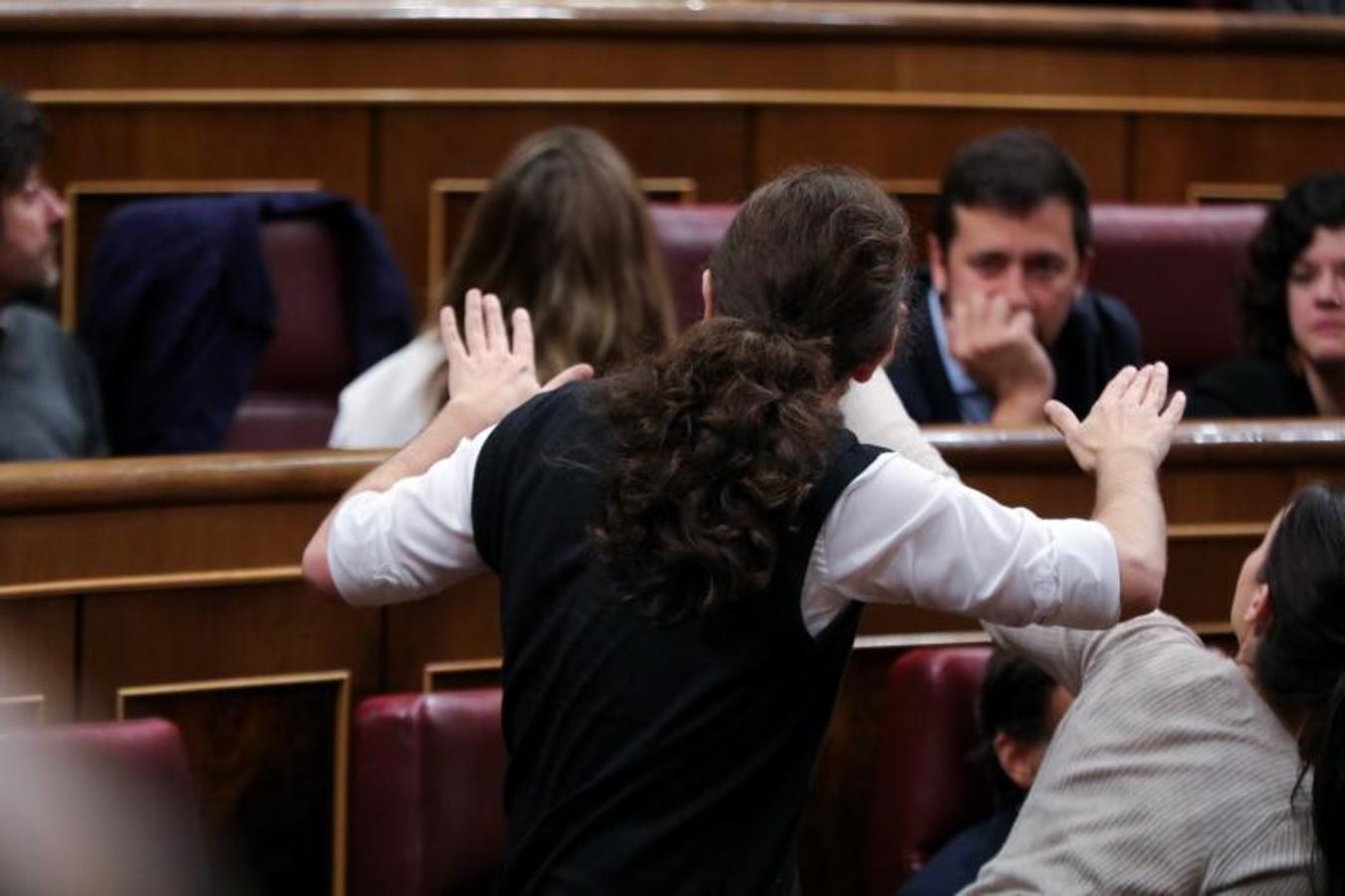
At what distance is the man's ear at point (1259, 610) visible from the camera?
870 mm

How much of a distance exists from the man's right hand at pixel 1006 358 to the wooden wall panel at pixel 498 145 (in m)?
0.47

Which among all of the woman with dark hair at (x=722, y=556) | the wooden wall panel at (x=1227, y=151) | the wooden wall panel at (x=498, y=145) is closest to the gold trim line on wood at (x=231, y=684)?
the woman with dark hair at (x=722, y=556)

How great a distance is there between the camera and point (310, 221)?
1690mm

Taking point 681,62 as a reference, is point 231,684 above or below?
below

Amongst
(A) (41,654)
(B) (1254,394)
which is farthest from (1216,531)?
(A) (41,654)

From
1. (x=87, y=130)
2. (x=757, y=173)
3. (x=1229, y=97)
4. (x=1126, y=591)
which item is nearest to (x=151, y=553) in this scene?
(x=1126, y=591)

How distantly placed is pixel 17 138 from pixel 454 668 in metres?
0.59

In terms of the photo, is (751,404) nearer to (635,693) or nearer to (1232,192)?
(635,693)

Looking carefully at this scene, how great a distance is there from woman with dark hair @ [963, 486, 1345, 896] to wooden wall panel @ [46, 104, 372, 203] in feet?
3.35

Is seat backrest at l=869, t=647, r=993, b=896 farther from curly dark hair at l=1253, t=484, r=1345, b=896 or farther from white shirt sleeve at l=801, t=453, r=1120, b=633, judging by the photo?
white shirt sleeve at l=801, t=453, r=1120, b=633

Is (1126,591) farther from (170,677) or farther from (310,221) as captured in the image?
(310,221)

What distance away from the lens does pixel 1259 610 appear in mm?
874

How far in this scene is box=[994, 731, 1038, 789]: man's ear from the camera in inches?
40.9

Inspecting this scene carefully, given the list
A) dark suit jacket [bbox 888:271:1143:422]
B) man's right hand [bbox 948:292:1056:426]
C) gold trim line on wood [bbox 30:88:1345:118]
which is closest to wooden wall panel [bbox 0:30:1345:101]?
Answer: gold trim line on wood [bbox 30:88:1345:118]
